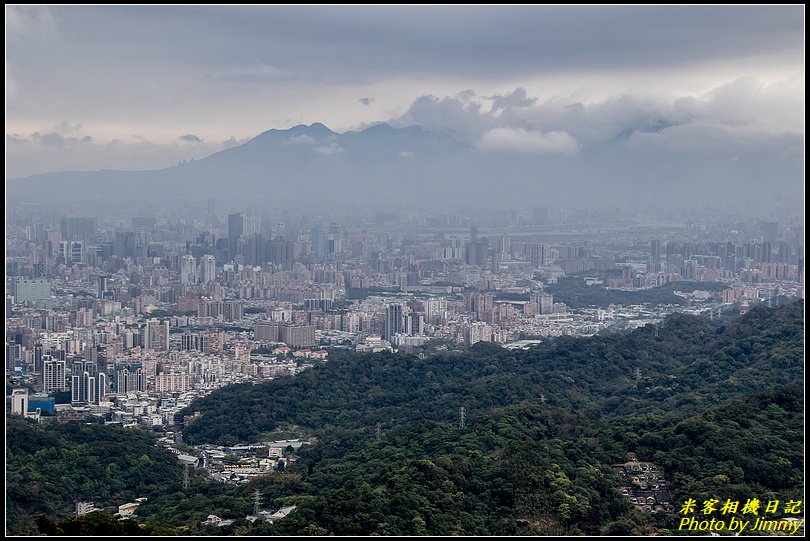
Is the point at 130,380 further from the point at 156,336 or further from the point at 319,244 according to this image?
the point at 319,244

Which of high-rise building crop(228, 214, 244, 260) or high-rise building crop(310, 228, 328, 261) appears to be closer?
high-rise building crop(228, 214, 244, 260)

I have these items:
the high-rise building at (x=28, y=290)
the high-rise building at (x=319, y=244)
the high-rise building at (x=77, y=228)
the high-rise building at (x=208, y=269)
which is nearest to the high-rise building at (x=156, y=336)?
the high-rise building at (x=28, y=290)

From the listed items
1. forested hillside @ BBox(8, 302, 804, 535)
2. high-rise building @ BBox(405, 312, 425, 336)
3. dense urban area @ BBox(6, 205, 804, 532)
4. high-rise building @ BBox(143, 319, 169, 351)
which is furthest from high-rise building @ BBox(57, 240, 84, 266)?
forested hillside @ BBox(8, 302, 804, 535)

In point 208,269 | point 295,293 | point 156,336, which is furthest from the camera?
point 208,269

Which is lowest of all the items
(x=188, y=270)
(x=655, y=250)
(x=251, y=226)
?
(x=188, y=270)

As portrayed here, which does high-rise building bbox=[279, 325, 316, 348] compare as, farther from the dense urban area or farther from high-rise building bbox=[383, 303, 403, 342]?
high-rise building bbox=[383, 303, 403, 342]

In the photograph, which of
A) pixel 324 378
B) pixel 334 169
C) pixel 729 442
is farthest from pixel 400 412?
pixel 334 169

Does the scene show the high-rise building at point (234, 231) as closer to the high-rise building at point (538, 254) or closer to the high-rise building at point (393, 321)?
the high-rise building at point (538, 254)

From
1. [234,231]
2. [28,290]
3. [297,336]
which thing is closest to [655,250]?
[234,231]
